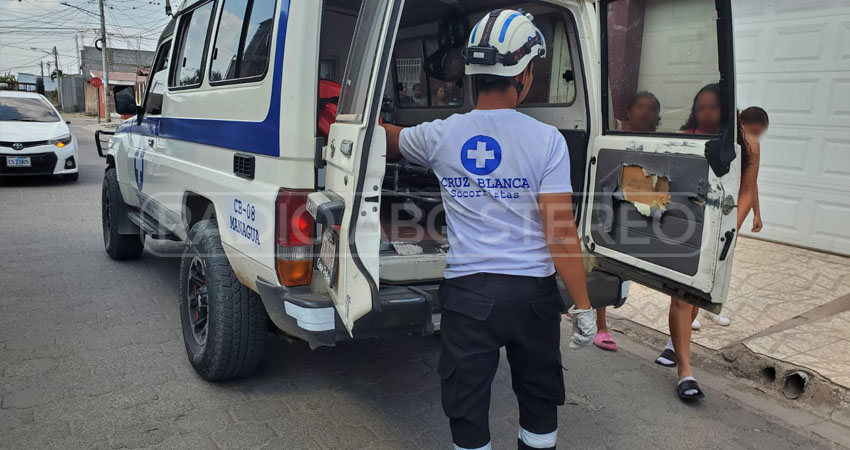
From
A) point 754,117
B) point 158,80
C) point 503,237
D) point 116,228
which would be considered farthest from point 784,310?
point 116,228

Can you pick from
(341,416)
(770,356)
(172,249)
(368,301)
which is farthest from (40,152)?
(770,356)

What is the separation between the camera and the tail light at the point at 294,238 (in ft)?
8.79

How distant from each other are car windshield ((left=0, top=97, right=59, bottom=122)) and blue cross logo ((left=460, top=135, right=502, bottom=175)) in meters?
11.3

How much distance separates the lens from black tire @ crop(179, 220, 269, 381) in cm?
316

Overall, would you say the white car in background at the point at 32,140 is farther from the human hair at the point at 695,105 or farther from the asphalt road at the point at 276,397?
the human hair at the point at 695,105

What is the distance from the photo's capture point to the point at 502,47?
2033 mm

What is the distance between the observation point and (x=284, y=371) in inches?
145

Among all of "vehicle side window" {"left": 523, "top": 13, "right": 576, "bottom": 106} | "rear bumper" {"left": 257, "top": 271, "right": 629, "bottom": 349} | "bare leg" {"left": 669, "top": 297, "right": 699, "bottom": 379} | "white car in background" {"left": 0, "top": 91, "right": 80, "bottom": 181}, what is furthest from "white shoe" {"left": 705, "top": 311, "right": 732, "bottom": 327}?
"white car in background" {"left": 0, "top": 91, "right": 80, "bottom": 181}

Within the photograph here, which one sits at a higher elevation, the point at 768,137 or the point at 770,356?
the point at 768,137

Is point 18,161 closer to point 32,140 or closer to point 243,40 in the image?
point 32,140

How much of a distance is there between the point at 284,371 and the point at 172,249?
11.6 feet

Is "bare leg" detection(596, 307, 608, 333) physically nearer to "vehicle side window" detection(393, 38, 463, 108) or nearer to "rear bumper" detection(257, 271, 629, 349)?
"rear bumper" detection(257, 271, 629, 349)

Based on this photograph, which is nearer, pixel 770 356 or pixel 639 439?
A: pixel 639 439

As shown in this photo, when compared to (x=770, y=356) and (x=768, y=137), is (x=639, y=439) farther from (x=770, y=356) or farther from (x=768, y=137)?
(x=768, y=137)
